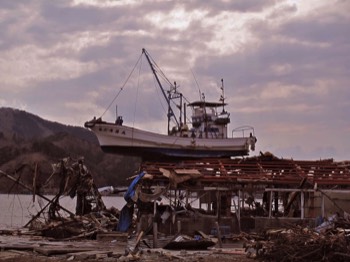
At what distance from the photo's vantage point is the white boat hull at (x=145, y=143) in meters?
48.9

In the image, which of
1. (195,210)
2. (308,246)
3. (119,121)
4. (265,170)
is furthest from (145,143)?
(308,246)

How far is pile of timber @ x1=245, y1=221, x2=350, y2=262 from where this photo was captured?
1836 centimetres

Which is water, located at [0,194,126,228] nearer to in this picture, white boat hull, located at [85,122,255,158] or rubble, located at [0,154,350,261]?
rubble, located at [0,154,350,261]

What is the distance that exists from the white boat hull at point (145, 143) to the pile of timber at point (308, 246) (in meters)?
28.6

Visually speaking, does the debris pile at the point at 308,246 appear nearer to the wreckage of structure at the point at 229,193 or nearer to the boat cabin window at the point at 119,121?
the wreckage of structure at the point at 229,193

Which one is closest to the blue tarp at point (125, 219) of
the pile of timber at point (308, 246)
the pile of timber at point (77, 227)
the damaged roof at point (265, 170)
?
the pile of timber at point (77, 227)

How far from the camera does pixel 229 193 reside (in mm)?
32688

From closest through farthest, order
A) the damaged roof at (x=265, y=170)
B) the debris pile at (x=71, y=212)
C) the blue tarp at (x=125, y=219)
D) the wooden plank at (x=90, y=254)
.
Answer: the wooden plank at (x=90, y=254), the damaged roof at (x=265, y=170), the debris pile at (x=71, y=212), the blue tarp at (x=125, y=219)

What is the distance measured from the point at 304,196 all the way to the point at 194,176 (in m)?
6.65

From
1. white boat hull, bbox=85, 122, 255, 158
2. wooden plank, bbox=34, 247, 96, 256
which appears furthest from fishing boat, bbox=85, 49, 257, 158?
wooden plank, bbox=34, 247, 96, 256

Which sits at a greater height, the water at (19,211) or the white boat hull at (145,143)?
A: the white boat hull at (145,143)

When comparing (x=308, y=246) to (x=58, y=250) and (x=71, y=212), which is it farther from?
(x=71, y=212)

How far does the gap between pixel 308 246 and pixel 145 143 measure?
3100 cm

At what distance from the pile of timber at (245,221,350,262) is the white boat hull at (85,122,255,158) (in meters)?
28.6
